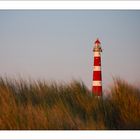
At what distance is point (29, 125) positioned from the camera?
299cm

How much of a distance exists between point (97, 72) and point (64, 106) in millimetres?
395

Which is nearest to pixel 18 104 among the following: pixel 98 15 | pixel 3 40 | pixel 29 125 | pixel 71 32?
pixel 29 125

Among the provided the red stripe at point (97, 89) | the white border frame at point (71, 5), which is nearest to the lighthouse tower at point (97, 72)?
the red stripe at point (97, 89)

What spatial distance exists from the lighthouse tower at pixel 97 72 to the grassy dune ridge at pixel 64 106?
0.06 meters

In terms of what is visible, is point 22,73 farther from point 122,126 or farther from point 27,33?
point 122,126

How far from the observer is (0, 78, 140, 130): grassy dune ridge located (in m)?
3.00

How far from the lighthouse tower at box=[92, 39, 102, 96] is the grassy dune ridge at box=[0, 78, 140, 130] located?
0.06 metres

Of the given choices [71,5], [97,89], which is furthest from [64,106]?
[71,5]

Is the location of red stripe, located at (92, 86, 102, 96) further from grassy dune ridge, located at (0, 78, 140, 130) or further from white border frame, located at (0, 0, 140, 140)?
white border frame, located at (0, 0, 140, 140)

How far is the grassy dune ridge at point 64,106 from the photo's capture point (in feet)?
9.84

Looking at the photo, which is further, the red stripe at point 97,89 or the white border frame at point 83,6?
the red stripe at point 97,89

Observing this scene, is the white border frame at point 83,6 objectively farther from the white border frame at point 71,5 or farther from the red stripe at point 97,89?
the red stripe at point 97,89

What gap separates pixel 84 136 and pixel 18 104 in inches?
23.4

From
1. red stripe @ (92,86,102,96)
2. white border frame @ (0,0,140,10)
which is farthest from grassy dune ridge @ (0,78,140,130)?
white border frame @ (0,0,140,10)
